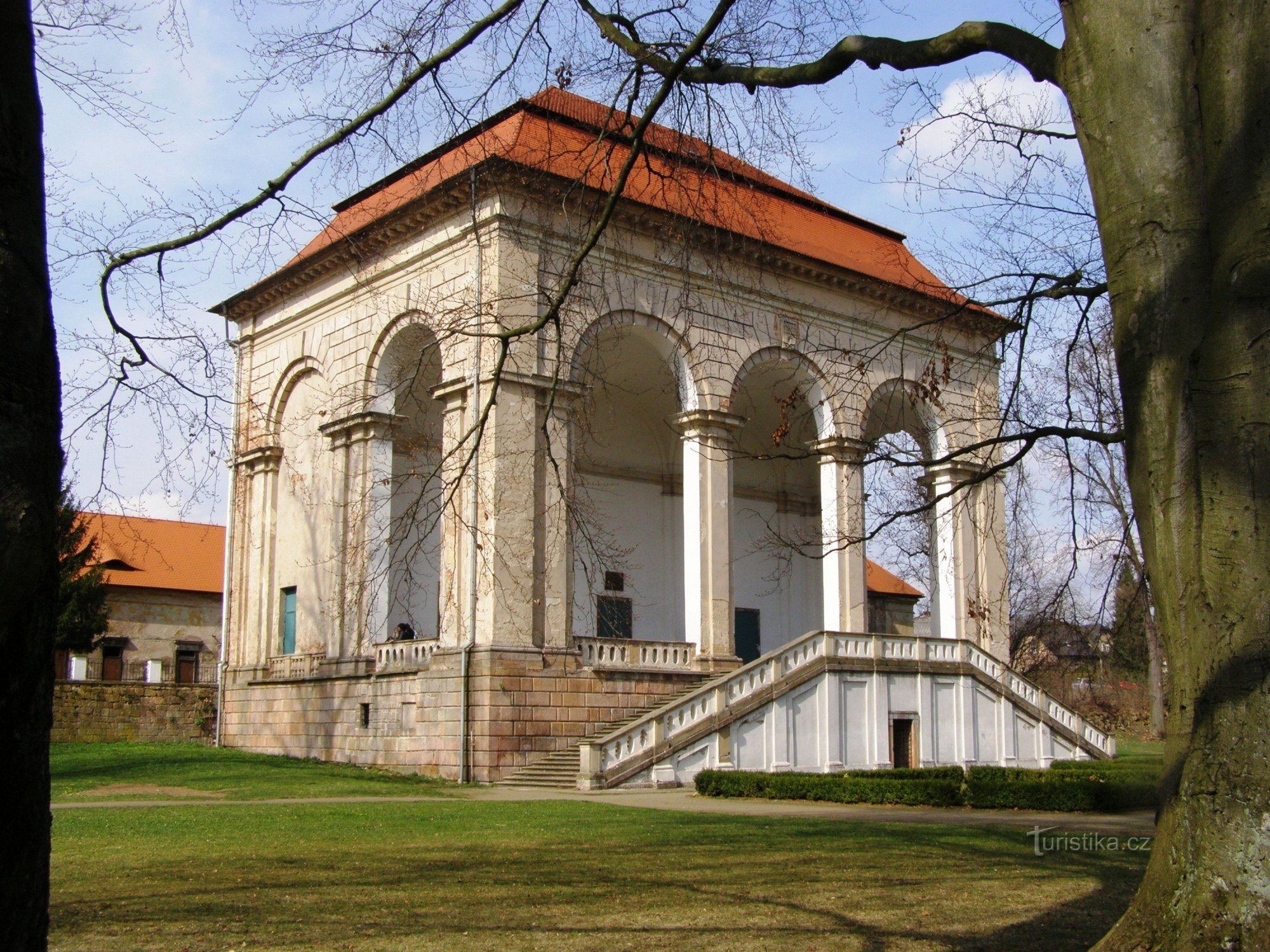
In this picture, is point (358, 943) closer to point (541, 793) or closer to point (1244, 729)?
point (1244, 729)

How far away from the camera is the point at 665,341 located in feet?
89.6

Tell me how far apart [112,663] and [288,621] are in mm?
19677

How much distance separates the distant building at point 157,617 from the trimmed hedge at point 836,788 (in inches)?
1244

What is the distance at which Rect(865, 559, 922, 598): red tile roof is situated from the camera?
4922 cm

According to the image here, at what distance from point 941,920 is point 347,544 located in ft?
69.3

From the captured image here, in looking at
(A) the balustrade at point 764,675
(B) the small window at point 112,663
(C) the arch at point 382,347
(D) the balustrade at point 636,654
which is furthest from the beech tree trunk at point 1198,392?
(B) the small window at point 112,663

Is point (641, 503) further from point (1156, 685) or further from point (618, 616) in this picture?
point (1156, 685)

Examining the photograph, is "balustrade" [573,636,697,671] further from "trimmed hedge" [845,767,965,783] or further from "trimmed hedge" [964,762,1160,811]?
"trimmed hedge" [964,762,1160,811]

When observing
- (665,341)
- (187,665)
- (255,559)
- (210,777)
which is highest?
(665,341)

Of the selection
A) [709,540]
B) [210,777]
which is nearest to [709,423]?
[709,540]

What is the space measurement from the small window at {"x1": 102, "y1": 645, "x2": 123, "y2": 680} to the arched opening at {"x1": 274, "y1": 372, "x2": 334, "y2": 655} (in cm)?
1878

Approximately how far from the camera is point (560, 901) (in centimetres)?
841

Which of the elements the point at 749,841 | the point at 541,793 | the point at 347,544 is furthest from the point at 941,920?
the point at 347,544

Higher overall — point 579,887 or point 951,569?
point 951,569
